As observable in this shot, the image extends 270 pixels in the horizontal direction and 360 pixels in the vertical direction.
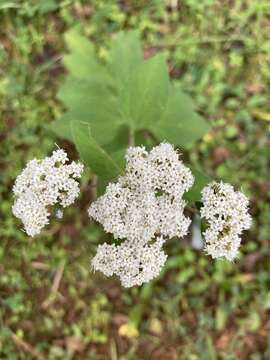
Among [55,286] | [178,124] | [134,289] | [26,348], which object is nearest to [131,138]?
[178,124]

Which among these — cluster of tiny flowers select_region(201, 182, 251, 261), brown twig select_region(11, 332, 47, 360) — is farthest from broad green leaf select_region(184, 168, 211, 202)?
brown twig select_region(11, 332, 47, 360)

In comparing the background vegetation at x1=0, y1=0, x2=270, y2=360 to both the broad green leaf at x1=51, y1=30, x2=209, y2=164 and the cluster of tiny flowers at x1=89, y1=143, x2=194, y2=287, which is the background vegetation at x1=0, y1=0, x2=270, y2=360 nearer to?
the broad green leaf at x1=51, y1=30, x2=209, y2=164

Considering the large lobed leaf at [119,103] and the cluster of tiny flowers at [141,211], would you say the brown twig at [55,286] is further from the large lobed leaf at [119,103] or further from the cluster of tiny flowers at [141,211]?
the cluster of tiny flowers at [141,211]

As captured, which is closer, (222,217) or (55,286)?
(222,217)

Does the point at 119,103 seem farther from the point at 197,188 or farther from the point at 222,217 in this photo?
the point at 222,217

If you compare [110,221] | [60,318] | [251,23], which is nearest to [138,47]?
[251,23]

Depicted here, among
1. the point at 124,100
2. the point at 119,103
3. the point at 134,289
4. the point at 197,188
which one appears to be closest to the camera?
the point at 197,188

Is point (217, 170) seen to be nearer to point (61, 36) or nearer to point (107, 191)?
point (61, 36)
